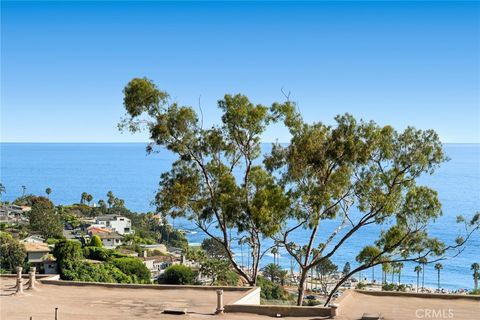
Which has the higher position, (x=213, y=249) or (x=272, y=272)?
(x=213, y=249)

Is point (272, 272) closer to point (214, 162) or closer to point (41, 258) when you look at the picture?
point (41, 258)

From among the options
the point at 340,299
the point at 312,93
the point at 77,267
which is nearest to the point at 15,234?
the point at 77,267

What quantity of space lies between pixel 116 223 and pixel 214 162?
3416 inches

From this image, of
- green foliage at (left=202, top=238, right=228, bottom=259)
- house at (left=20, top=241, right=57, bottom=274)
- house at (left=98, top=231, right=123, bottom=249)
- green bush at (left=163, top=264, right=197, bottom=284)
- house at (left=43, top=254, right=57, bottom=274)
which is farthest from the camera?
green foliage at (left=202, top=238, right=228, bottom=259)

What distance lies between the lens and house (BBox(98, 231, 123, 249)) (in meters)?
83.6

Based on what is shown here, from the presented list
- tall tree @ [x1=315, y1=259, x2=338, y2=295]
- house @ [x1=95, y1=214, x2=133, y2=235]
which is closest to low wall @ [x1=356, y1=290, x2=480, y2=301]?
tall tree @ [x1=315, y1=259, x2=338, y2=295]

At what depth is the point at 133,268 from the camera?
5866cm

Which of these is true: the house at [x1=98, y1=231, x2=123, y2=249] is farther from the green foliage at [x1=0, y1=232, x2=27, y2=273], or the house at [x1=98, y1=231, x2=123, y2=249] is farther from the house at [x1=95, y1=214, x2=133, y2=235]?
the green foliage at [x1=0, y1=232, x2=27, y2=273]

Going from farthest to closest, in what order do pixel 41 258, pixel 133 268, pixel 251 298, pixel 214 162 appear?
pixel 41 258
pixel 133 268
pixel 214 162
pixel 251 298

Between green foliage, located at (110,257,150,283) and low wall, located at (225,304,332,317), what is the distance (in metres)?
46.0

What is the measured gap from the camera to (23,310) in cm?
1259

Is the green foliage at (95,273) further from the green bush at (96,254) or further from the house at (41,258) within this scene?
the green bush at (96,254)

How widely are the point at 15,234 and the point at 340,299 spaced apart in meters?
A: 71.5

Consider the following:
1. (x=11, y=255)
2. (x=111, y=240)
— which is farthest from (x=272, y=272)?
(x=11, y=255)
